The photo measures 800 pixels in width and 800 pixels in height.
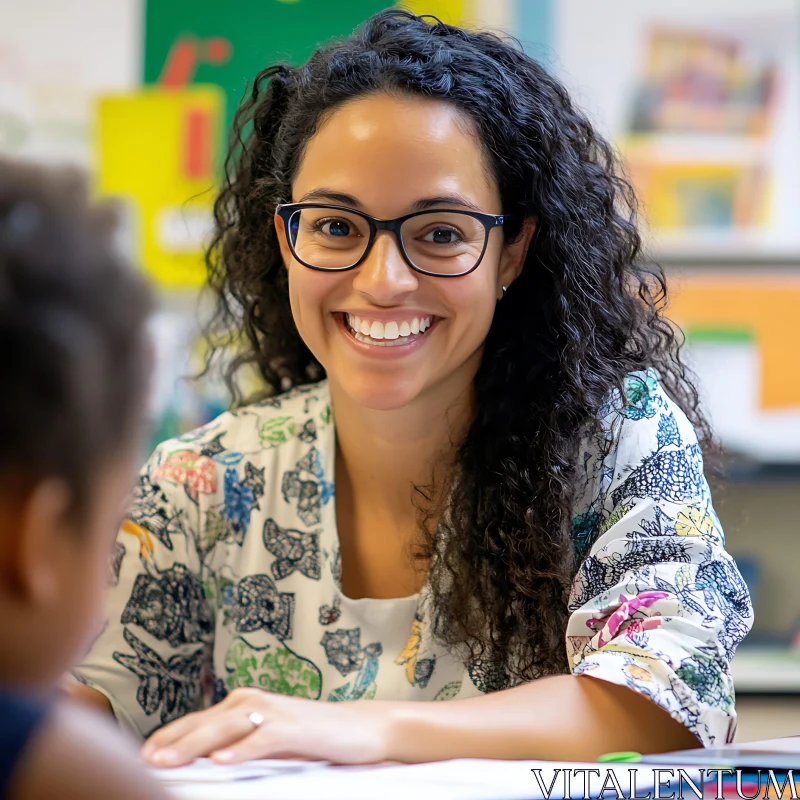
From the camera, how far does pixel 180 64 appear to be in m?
2.42

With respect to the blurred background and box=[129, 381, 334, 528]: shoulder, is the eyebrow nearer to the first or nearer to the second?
box=[129, 381, 334, 528]: shoulder

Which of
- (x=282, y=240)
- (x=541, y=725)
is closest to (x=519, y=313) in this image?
(x=282, y=240)

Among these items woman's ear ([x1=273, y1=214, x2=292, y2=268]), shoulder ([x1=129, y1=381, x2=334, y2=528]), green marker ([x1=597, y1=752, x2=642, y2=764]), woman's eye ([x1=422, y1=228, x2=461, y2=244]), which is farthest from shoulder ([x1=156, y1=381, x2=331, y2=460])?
green marker ([x1=597, y1=752, x2=642, y2=764])

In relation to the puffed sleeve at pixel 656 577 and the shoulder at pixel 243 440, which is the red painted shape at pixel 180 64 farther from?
the puffed sleeve at pixel 656 577

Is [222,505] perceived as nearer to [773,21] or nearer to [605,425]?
[605,425]

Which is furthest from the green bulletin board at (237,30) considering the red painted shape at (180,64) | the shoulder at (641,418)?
the shoulder at (641,418)

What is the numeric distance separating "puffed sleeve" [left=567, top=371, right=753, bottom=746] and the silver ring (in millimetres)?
327

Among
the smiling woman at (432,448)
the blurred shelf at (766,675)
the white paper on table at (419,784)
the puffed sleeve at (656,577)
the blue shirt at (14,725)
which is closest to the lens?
the blue shirt at (14,725)

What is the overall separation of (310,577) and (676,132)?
1.61 metres

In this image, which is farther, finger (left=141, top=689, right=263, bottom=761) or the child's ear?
finger (left=141, top=689, right=263, bottom=761)

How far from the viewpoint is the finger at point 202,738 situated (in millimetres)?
806

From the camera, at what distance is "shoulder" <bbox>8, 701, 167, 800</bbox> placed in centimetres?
47

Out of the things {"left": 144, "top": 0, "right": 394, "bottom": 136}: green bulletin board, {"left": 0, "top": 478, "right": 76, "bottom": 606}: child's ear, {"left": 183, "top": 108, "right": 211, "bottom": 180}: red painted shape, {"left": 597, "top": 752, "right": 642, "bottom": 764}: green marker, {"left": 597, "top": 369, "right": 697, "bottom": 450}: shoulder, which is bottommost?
{"left": 597, "top": 752, "right": 642, "bottom": 764}: green marker

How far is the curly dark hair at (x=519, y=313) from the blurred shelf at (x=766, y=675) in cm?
107
